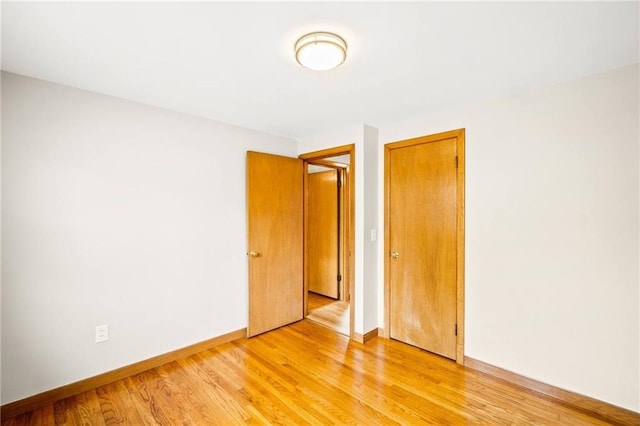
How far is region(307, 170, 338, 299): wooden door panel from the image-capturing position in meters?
4.39

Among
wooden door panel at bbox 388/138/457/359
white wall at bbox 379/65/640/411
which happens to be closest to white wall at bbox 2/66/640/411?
white wall at bbox 379/65/640/411

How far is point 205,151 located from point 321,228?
87.7 inches

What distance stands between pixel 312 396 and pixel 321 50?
2.23m

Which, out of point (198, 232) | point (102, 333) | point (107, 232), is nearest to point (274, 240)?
point (198, 232)

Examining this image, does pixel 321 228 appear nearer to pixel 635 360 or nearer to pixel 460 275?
pixel 460 275

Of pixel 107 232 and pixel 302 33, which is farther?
pixel 107 232

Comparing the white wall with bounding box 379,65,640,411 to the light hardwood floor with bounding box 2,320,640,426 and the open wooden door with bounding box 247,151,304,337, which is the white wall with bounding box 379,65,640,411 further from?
the open wooden door with bounding box 247,151,304,337

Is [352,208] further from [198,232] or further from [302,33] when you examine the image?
[302,33]

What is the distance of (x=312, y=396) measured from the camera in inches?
81.3

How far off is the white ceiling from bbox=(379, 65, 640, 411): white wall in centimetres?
23

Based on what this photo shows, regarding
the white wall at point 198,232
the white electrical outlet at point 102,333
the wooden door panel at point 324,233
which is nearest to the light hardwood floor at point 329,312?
the wooden door panel at point 324,233

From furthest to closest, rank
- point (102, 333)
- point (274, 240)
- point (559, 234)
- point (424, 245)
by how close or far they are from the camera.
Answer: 1. point (274, 240)
2. point (424, 245)
3. point (102, 333)
4. point (559, 234)

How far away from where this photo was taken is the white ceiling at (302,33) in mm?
1319

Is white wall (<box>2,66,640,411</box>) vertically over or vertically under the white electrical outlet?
over
